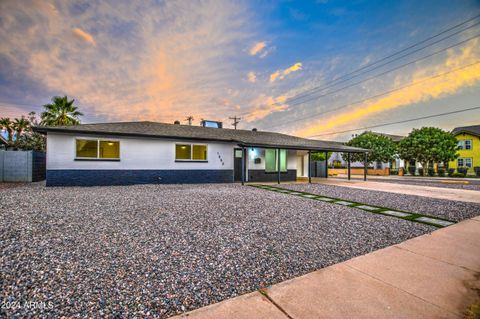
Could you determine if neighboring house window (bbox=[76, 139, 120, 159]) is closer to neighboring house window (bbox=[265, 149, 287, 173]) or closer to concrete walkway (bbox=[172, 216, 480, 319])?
neighboring house window (bbox=[265, 149, 287, 173])

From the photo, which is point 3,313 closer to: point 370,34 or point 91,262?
point 91,262

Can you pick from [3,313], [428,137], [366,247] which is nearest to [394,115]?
[428,137]

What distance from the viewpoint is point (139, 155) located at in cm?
1182

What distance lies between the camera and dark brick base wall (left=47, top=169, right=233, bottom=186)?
10429mm

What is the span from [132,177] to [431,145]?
31.9m

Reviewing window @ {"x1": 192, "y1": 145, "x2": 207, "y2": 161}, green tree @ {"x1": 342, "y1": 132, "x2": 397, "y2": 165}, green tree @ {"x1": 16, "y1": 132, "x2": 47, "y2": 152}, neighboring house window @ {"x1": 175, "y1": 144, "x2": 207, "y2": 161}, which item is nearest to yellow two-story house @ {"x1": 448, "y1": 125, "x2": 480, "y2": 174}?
green tree @ {"x1": 342, "y1": 132, "x2": 397, "y2": 165}

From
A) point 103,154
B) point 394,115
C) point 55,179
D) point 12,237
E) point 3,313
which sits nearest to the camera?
point 3,313

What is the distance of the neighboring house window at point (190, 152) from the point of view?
1283 cm

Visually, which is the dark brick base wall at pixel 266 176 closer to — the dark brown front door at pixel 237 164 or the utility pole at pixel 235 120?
the dark brown front door at pixel 237 164

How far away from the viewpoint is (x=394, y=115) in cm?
2259

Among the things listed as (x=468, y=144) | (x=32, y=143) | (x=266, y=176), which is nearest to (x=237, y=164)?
(x=266, y=176)

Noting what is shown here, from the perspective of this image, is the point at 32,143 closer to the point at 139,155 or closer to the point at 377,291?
the point at 139,155

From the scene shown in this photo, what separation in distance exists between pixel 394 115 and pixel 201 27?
22.5 m

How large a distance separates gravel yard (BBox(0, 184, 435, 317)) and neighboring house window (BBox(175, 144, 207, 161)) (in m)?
7.20
